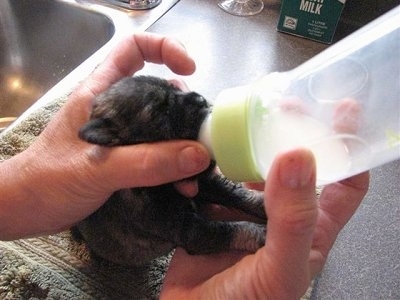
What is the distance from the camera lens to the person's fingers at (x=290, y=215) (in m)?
0.56

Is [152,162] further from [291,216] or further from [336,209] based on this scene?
[336,209]

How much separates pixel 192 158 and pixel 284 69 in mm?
659

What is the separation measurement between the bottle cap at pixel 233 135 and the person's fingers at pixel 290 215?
2.6 inches

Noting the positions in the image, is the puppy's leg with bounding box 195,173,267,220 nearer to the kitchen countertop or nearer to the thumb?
the kitchen countertop

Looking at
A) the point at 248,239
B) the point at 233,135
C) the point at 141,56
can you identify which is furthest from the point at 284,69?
the point at 233,135

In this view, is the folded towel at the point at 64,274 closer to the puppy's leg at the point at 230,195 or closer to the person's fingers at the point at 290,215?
the puppy's leg at the point at 230,195

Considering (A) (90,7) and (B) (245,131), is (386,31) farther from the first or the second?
(A) (90,7)

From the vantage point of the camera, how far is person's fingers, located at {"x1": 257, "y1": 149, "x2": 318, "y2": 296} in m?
0.56

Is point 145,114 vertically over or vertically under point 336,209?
over

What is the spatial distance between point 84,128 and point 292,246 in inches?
13.5

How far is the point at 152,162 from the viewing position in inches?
27.4

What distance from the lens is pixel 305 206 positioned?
60cm

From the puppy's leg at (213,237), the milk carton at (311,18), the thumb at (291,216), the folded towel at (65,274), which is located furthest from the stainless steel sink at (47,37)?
the thumb at (291,216)

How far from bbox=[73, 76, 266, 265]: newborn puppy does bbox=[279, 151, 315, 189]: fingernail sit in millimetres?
218
